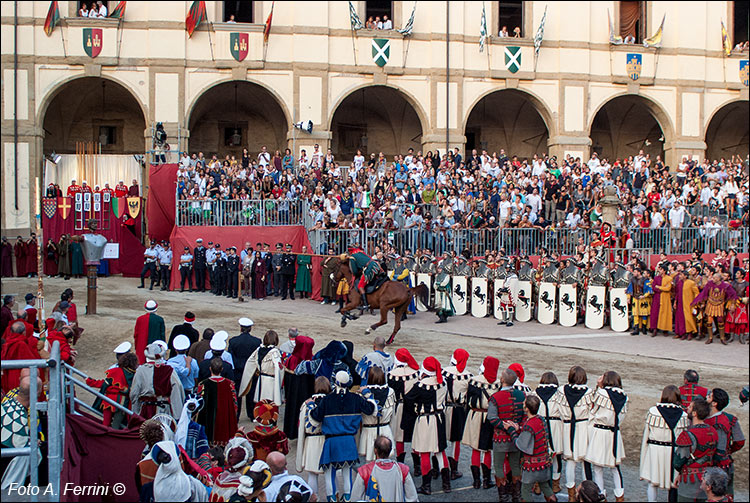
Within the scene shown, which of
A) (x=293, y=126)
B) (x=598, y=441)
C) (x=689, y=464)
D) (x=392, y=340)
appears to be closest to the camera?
(x=689, y=464)

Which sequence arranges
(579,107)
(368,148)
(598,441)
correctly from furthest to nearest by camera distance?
(368,148), (579,107), (598,441)

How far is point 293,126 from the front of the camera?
101ft

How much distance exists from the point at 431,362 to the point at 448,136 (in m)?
24.2

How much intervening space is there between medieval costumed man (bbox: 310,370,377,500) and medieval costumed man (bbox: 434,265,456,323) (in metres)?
10.4

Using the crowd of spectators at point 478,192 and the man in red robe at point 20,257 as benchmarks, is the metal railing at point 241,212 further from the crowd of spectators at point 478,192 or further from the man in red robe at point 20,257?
the man in red robe at point 20,257

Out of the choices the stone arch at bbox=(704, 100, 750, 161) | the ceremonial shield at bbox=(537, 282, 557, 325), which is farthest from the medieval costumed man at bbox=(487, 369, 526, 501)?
the stone arch at bbox=(704, 100, 750, 161)

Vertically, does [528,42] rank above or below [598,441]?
above

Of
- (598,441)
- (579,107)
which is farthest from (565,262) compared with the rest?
(579,107)

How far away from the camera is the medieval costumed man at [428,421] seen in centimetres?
827

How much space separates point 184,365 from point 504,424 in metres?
4.39

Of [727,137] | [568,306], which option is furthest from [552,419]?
[727,137]

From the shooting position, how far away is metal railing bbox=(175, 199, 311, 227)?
76.5ft

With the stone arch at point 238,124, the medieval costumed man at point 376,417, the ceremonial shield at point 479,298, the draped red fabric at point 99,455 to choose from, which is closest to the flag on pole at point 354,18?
the stone arch at point 238,124

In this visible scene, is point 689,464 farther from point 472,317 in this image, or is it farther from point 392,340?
point 472,317
